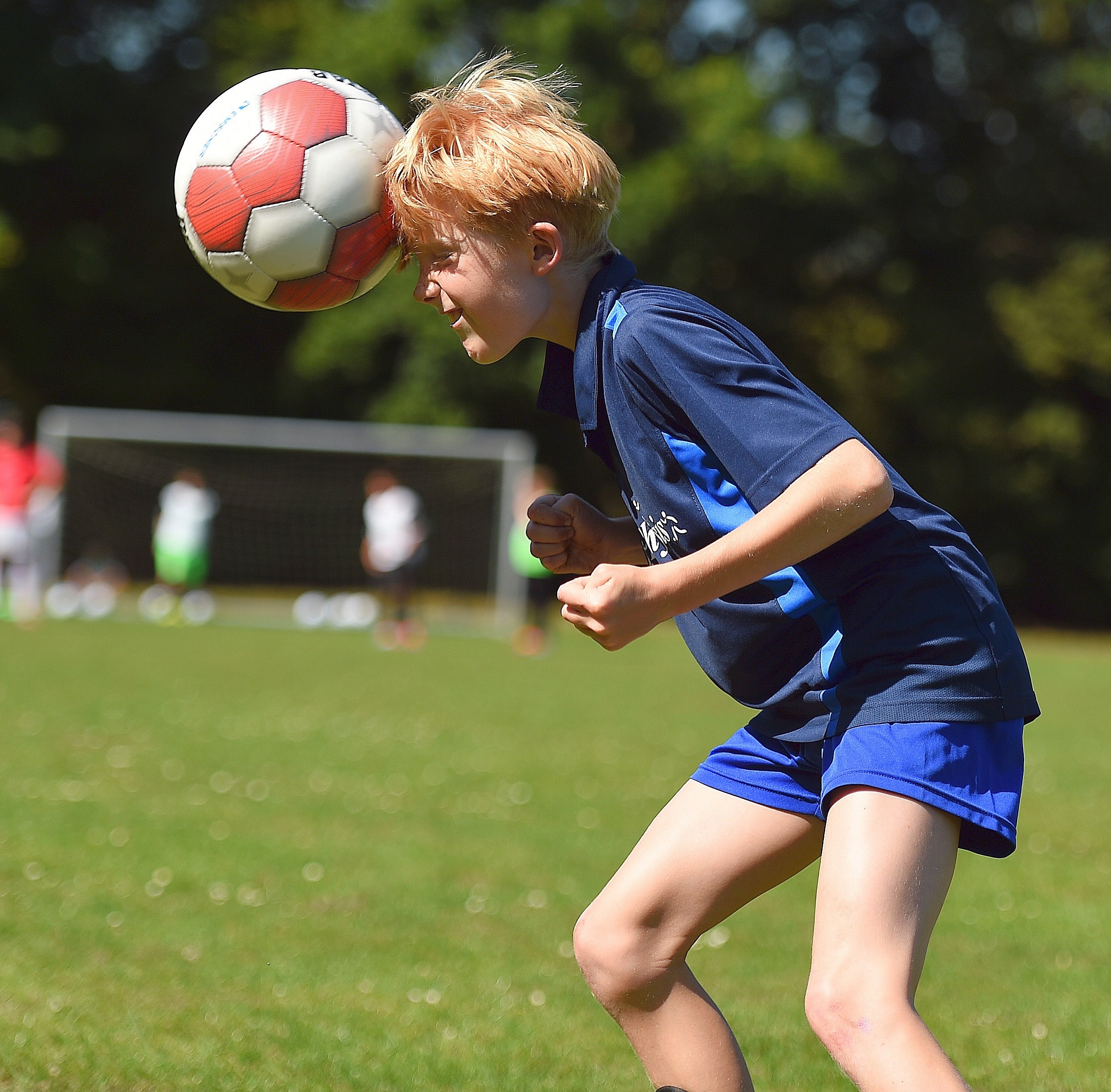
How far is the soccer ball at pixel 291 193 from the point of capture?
9.34 ft

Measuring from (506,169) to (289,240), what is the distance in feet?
2.40

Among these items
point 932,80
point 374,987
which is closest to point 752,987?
point 374,987

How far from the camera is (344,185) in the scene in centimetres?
282

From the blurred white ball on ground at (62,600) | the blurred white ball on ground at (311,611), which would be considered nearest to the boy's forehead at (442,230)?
the blurred white ball on ground at (62,600)

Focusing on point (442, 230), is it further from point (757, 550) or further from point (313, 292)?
point (757, 550)

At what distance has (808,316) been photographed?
30.7 m

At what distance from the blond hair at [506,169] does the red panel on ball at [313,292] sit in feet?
1.28

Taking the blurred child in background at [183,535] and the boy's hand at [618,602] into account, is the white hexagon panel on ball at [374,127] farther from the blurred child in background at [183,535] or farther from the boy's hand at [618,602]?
the blurred child in background at [183,535]

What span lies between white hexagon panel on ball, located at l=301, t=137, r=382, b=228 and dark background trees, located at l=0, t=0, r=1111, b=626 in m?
20.8

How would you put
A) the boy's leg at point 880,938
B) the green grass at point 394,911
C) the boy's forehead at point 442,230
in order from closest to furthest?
the boy's leg at point 880,938
the boy's forehead at point 442,230
the green grass at point 394,911

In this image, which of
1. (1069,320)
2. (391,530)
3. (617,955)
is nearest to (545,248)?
(617,955)

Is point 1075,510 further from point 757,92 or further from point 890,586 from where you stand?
point 890,586

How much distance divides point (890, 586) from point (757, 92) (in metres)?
27.3

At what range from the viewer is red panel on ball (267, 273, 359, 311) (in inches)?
117
